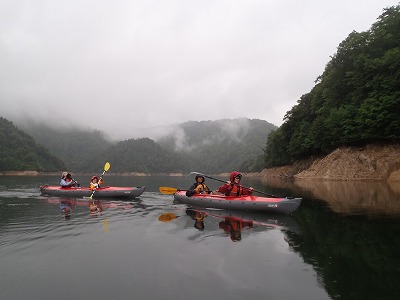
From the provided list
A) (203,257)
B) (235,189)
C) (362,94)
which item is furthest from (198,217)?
(362,94)

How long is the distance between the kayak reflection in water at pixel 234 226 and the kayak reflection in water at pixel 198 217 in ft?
3.10

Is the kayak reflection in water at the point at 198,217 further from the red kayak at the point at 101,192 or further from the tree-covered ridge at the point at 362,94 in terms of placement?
the tree-covered ridge at the point at 362,94

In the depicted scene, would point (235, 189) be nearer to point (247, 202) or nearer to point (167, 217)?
point (247, 202)

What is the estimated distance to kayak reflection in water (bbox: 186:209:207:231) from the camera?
13.6 metres

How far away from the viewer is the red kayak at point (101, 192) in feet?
78.4

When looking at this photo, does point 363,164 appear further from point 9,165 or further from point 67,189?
point 9,165

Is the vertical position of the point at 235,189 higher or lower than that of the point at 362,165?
lower

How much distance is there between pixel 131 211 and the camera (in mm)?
18125

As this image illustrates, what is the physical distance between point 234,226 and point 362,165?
35.9m

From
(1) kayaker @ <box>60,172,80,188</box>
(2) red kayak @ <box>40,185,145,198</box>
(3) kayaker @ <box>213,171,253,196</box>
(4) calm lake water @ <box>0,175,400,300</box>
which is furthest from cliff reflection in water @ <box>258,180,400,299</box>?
(1) kayaker @ <box>60,172,80,188</box>

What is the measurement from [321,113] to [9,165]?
122677 mm

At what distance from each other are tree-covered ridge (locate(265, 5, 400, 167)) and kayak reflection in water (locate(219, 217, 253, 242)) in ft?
107

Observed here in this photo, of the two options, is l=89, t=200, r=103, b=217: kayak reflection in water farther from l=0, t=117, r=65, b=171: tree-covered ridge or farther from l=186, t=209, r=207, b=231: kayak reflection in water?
l=0, t=117, r=65, b=171: tree-covered ridge

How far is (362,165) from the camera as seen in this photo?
42219 millimetres
